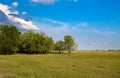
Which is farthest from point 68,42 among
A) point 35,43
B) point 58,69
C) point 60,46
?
point 58,69

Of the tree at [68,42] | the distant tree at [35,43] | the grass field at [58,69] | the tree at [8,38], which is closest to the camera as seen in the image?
the grass field at [58,69]

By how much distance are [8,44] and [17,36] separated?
7413mm

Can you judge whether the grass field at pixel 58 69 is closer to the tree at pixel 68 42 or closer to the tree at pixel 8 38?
the tree at pixel 8 38

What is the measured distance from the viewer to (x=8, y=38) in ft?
327

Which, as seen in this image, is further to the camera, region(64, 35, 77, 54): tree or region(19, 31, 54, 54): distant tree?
region(64, 35, 77, 54): tree

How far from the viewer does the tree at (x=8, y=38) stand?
98.1 m

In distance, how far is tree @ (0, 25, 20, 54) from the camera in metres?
98.1

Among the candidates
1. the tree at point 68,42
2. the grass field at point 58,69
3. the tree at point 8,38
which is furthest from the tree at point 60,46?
the grass field at point 58,69

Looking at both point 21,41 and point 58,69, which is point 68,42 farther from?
point 58,69

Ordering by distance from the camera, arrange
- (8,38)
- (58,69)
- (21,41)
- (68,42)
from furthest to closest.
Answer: (68,42), (21,41), (8,38), (58,69)

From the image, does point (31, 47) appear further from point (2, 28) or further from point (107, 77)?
point (107, 77)

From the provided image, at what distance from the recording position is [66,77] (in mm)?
19672

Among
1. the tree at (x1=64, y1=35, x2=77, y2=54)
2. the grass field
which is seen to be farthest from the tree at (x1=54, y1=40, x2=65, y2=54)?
the grass field

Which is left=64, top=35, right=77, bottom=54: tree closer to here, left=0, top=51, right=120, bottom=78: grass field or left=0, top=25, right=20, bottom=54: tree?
left=0, top=25, right=20, bottom=54: tree
